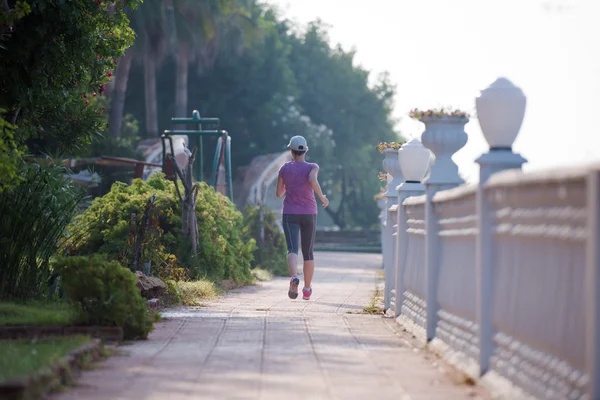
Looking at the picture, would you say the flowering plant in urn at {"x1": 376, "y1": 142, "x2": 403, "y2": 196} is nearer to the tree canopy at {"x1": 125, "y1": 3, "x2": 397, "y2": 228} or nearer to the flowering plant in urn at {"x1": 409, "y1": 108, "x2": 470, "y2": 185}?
the flowering plant in urn at {"x1": 409, "y1": 108, "x2": 470, "y2": 185}

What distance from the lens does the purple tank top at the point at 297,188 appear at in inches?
495

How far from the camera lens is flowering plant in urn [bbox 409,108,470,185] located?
28.1ft

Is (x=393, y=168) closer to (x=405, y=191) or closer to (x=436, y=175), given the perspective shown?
(x=405, y=191)

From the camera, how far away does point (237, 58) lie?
2023 inches

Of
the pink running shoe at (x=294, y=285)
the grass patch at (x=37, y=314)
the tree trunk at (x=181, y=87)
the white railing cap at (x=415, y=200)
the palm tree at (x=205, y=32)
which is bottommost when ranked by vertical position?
the grass patch at (x=37, y=314)

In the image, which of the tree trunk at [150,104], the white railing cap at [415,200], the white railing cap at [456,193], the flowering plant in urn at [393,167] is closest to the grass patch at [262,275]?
the flowering plant in urn at [393,167]

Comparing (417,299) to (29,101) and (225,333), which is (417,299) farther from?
(29,101)

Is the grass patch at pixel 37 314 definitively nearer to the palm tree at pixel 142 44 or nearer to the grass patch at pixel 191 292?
the grass patch at pixel 191 292

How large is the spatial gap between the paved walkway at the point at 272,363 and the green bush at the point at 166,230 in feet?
11.6

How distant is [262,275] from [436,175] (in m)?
12.8

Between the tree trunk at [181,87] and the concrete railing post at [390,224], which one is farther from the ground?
the tree trunk at [181,87]

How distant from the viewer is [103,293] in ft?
27.0

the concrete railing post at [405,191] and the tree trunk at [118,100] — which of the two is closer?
Answer: the concrete railing post at [405,191]

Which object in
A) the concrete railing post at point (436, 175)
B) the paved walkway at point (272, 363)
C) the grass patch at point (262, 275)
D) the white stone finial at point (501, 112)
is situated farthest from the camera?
the grass patch at point (262, 275)
